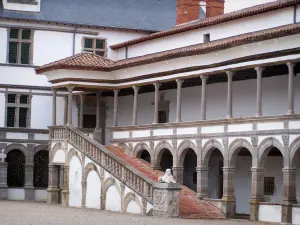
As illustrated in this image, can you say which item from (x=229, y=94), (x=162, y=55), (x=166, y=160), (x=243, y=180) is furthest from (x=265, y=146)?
(x=166, y=160)

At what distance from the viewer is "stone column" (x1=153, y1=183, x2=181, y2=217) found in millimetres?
39969

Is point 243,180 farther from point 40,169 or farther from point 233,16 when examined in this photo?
point 40,169

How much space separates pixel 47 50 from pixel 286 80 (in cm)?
1770

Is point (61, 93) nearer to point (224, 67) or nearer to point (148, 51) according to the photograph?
point (148, 51)

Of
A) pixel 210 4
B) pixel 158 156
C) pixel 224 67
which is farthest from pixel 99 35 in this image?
pixel 224 67

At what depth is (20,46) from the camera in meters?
55.9

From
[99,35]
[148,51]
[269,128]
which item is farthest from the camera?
[99,35]

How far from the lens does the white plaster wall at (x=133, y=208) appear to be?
4271 cm

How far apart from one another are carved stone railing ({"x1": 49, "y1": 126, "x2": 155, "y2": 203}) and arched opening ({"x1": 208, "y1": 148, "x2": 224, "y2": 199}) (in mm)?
5852

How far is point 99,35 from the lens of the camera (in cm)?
5744

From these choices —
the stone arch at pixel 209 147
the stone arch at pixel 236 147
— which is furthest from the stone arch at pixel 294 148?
the stone arch at pixel 209 147

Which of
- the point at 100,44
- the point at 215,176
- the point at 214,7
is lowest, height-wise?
the point at 215,176

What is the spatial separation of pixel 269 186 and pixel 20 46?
17968 mm

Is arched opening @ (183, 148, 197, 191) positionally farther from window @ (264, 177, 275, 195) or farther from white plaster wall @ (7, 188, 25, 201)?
white plaster wall @ (7, 188, 25, 201)
